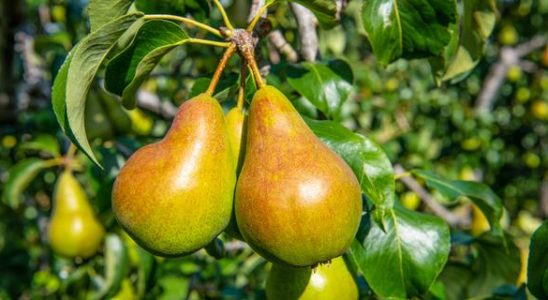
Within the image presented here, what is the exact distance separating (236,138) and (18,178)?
1422 millimetres

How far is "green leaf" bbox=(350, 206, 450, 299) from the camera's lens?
3.52 ft

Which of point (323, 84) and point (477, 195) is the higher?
point (323, 84)

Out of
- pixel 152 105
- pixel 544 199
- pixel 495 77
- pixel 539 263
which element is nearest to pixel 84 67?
pixel 539 263

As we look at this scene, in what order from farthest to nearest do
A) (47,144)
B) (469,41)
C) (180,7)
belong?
(47,144), (469,41), (180,7)

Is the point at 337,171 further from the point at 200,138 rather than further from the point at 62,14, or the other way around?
the point at 62,14

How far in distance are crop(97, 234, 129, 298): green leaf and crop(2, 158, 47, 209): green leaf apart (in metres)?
0.34

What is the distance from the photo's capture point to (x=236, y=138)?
934mm

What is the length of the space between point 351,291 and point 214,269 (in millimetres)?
1392

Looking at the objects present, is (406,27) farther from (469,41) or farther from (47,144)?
(47,144)

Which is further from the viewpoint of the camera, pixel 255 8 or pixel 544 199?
pixel 544 199

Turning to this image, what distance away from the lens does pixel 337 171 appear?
→ 81 centimetres

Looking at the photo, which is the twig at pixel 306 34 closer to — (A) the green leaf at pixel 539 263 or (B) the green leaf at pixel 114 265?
(A) the green leaf at pixel 539 263

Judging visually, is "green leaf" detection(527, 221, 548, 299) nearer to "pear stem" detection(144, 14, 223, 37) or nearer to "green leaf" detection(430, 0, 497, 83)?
"green leaf" detection(430, 0, 497, 83)

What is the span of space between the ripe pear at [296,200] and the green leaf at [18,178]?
4.86 ft
